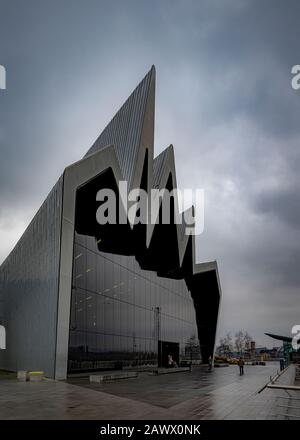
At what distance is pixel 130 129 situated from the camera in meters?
25.0

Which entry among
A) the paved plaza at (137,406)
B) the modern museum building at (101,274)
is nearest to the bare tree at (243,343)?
the modern museum building at (101,274)

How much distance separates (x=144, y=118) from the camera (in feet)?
76.8

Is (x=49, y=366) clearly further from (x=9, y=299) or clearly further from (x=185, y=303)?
(x=185, y=303)

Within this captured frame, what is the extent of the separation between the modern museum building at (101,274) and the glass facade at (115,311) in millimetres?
55

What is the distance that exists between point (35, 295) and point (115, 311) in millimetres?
4714

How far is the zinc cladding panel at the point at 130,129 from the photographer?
925 inches

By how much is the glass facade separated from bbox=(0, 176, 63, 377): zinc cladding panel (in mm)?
1180

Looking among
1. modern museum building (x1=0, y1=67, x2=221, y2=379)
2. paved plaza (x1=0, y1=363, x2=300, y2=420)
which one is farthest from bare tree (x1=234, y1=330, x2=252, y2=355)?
paved plaza (x1=0, y1=363, x2=300, y2=420)

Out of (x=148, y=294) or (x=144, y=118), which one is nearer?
(x=144, y=118)

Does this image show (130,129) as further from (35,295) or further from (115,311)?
(35,295)

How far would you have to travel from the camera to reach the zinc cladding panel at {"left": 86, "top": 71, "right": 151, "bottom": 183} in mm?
23484

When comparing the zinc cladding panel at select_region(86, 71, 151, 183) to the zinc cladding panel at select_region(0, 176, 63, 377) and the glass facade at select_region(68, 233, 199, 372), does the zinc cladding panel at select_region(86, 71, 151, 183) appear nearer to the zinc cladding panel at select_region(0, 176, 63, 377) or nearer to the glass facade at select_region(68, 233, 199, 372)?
the zinc cladding panel at select_region(0, 176, 63, 377)
